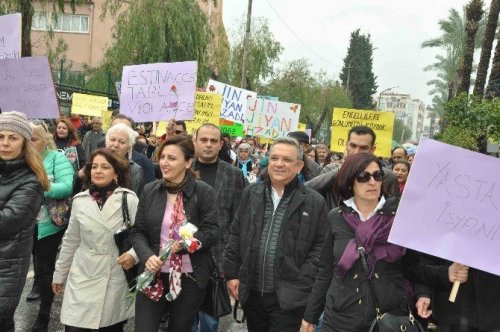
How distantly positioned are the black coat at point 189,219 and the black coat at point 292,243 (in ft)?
0.72

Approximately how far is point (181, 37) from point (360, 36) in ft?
232

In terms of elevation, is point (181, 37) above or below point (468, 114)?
above

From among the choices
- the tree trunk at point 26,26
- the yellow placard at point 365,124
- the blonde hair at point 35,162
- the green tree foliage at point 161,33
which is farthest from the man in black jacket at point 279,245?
the green tree foliage at point 161,33

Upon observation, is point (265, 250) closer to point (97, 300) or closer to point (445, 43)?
point (97, 300)

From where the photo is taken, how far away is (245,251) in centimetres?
379

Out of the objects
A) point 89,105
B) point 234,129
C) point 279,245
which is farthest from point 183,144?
point 89,105

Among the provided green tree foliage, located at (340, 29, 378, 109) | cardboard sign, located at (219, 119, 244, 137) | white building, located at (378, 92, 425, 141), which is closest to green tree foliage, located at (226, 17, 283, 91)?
cardboard sign, located at (219, 119, 244, 137)

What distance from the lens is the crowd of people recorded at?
3.14m

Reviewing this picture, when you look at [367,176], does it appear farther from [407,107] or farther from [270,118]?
[407,107]

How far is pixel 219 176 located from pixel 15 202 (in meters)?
1.90

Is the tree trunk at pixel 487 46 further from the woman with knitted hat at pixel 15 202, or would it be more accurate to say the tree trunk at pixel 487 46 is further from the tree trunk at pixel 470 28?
the woman with knitted hat at pixel 15 202

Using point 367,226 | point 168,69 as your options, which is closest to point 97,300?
point 367,226

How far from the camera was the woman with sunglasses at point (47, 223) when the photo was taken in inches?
192

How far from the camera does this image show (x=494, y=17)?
54.7ft
